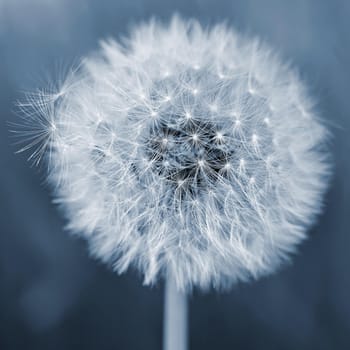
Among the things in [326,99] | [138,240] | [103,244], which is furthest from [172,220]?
[326,99]

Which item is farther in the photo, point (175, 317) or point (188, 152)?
point (175, 317)

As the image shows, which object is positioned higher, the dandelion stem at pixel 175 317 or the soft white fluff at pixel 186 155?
the soft white fluff at pixel 186 155

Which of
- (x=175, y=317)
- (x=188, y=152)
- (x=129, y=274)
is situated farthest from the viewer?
(x=129, y=274)

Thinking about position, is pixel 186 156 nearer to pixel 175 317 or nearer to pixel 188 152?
pixel 188 152

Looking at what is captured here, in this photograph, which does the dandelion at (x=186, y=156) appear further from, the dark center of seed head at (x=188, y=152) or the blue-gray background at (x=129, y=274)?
the blue-gray background at (x=129, y=274)

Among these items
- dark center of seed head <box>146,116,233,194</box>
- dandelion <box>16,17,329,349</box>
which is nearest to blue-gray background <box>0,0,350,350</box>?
dandelion <box>16,17,329,349</box>

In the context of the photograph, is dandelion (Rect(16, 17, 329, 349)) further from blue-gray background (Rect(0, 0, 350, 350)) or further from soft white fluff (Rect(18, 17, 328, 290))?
blue-gray background (Rect(0, 0, 350, 350))

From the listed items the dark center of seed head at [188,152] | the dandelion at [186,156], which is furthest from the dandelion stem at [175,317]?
the dark center of seed head at [188,152]

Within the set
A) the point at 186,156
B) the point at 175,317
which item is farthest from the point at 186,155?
the point at 175,317
